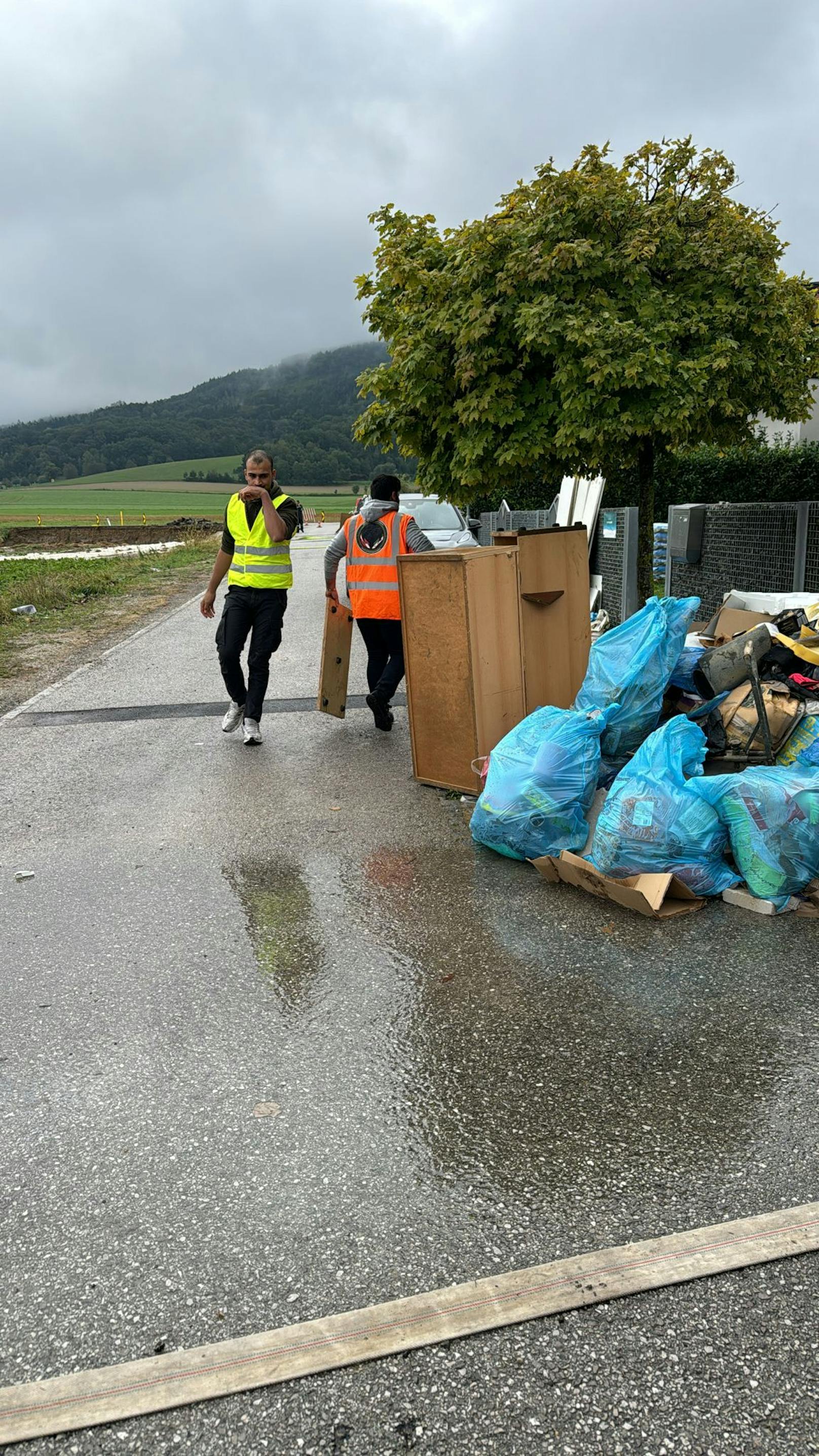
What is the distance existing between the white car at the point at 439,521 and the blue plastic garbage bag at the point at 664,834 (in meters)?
11.2

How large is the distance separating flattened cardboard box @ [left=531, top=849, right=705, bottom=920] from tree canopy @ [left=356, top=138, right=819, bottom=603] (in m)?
4.20

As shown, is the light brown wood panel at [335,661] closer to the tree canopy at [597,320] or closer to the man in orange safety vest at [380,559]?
the man in orange safety vest at [380,559]

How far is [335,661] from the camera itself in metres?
7.68

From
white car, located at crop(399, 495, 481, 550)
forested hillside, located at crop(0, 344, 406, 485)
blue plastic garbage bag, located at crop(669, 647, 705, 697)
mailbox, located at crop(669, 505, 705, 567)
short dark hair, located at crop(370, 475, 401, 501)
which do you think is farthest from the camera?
forested hillside, located at crop(0, 344, 406, 485)

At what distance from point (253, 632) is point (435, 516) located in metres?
9.85

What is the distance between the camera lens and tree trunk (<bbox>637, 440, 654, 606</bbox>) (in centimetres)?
888

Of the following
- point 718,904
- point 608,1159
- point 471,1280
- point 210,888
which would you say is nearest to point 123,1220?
point 471,1280

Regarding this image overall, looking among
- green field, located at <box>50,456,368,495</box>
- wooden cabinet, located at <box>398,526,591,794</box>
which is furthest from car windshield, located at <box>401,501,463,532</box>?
green field, located at <box>50,456,368,495</box>

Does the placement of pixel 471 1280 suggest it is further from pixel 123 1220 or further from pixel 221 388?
pixel 221 388

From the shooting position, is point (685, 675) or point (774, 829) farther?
point (685, 675)

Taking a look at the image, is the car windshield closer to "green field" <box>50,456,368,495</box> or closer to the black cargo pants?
the black cargo pants

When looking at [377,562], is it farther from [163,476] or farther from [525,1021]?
[163,476]

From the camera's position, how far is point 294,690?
31.6 ft

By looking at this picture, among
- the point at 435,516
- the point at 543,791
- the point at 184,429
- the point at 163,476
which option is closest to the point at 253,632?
the point at 543,791
